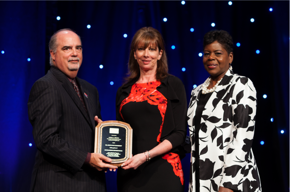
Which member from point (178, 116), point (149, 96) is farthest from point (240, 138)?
point (149, 96)

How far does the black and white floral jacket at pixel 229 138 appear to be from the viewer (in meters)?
1.86

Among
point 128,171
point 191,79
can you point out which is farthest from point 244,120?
point 191,79

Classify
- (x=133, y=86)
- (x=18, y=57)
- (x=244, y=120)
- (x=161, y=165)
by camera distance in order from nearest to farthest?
(x=244, y=120), (x=161, y=165), (x=133, y=86), (x=18, y=57)

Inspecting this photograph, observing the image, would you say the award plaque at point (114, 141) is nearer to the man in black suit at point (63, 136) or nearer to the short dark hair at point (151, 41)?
the man in black suit at point (63, 136)

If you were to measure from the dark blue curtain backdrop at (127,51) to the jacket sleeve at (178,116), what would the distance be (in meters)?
1.02

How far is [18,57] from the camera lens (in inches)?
120

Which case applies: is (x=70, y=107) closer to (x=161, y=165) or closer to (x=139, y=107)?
(x=139, y=107)

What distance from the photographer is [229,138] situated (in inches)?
76.7

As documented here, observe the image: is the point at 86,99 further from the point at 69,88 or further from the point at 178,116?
the point at 178,116

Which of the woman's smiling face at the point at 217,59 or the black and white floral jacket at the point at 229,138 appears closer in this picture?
the black and white floral jacket at the point at 229,138

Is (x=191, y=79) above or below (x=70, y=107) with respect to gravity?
above

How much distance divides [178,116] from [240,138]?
484mm

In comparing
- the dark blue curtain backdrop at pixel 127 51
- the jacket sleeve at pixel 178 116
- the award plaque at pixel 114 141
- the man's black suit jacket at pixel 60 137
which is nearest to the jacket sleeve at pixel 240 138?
the jacket sleeve at pixel 178 116

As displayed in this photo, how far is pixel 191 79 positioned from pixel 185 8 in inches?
30.7
